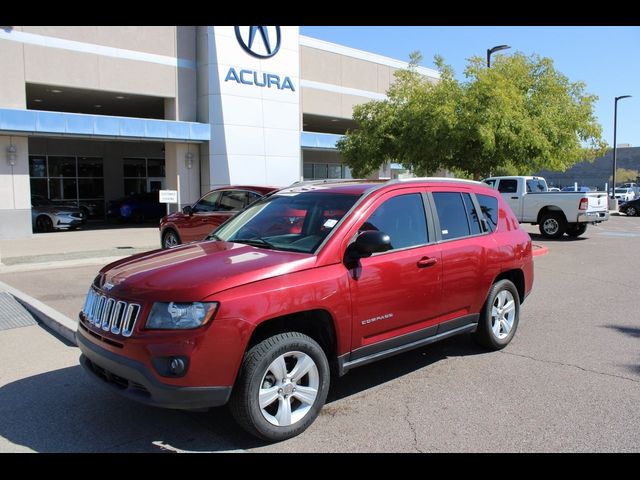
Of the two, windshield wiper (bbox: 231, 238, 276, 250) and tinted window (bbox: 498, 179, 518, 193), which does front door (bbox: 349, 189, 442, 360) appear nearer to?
windshield wiper (bbox: 231, 238, 276, 250)

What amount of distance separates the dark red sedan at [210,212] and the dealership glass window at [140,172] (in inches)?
735

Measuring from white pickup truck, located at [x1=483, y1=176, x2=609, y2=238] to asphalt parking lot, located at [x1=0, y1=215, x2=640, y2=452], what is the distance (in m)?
10.8

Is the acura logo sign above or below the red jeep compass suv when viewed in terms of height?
above

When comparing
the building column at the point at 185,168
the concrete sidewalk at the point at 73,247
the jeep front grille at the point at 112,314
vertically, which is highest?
the building column at the point at 185,168

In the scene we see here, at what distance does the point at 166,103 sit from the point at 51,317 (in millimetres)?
16694

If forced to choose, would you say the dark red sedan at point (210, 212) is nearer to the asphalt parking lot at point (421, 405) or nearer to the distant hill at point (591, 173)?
the asphalt parking lot at point (421, 405)

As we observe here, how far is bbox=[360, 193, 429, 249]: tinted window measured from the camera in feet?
15.1

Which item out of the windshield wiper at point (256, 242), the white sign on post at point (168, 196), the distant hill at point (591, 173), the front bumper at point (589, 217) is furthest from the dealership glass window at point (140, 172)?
the distant hill at point (591, 173)

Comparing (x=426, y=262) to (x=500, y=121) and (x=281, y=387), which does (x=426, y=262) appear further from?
(x=500, y=121)

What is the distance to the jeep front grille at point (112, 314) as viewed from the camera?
3.60m

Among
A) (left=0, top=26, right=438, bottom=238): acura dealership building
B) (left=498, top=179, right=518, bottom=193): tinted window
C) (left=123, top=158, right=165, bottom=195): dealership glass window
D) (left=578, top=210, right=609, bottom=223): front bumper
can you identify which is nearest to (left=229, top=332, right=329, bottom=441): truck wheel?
(left=0, top=26, right=438, bottom=238): acura dealership building

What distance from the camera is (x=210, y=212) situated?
37.3 ft

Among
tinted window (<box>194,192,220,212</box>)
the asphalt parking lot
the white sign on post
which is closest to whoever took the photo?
the asphalt parking lot
